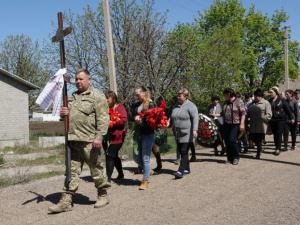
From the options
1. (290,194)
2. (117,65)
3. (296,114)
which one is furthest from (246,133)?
(117,65)

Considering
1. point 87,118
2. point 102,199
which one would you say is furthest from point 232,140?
point 87,118

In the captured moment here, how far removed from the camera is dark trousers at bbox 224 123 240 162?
9008mm

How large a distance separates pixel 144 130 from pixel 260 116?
4394 millimetres

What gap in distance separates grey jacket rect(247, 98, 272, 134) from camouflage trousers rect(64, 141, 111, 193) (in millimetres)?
5715

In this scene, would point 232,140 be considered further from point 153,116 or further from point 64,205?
point 64,205

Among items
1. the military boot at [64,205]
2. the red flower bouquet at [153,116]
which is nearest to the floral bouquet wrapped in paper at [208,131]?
the red flower bouquet at [153,116]

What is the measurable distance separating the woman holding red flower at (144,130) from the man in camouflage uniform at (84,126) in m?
1.42

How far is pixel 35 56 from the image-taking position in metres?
41.0

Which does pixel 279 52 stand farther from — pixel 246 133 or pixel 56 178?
pixel 56 178

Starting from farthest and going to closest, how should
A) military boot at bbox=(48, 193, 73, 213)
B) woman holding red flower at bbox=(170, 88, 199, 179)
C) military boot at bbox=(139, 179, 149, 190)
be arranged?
woman holding red flower at bbox=(170, 88, 199, 179), military boot at bbox=(139, 179, 149, 190), military boot at bbox=(48, 193, 73, 213)

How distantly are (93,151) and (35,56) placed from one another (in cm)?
3782

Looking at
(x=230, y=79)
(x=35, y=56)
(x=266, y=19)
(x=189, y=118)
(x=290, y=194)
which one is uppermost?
(x=266, y=19)

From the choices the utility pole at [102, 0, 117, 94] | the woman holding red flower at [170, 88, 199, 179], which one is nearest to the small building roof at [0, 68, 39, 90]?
the utility pole at [102, 0, 117, 94]

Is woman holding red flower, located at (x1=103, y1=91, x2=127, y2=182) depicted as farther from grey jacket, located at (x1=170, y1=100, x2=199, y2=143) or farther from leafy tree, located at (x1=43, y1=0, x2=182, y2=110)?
leafy tree, located at (x1=43, y1=0, x2=182, y2=110)
